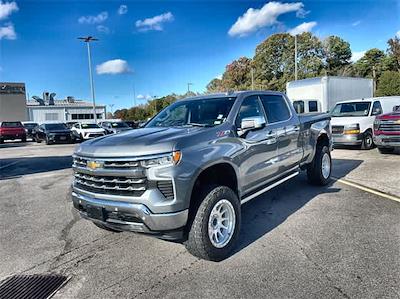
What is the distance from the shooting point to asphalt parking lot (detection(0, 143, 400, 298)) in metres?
3.21

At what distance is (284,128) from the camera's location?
5.41m

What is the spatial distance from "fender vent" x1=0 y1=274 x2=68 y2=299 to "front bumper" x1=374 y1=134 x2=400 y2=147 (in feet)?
32.8

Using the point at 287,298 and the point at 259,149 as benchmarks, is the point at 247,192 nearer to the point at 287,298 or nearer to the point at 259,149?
the point at 259,149

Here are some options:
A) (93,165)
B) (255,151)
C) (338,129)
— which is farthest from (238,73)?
(93,165)

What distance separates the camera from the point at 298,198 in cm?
612

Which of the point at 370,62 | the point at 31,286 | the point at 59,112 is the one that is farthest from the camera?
the point at 370,62

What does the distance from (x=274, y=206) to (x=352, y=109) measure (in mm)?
9263

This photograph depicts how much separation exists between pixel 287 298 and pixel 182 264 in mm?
1249

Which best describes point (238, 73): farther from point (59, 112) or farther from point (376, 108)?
point (376, 108)

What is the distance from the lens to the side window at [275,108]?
5.25 metres

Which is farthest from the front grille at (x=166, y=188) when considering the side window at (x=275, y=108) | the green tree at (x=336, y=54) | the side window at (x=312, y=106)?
the green tree at (x=336, y=54)

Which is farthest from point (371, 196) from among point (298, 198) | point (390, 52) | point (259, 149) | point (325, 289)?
point (390, 52)

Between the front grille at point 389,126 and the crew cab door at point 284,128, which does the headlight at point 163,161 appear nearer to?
the crew cab door at point 284,128

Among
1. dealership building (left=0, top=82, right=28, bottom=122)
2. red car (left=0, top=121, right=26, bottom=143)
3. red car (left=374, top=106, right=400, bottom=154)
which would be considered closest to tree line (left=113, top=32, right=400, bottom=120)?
dealership building (left=0, top=82, right=28, bottom=122)
